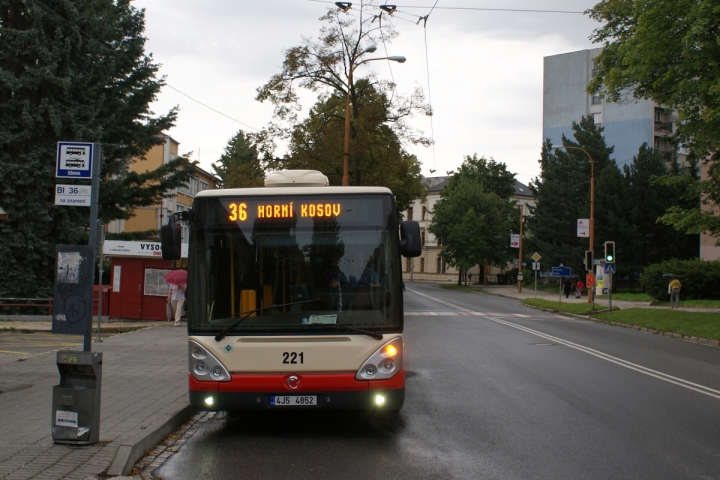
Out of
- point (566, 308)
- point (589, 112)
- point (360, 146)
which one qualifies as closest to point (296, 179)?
point (360, 146)

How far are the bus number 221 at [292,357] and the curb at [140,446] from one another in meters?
1.41

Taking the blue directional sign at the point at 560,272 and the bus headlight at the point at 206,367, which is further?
the blue directional sign at the point at 560,272

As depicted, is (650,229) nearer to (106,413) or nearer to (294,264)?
(294,264)

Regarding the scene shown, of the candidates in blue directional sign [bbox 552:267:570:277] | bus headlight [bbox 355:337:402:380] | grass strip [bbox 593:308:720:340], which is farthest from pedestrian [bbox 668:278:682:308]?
bus headlight [bbox 355:337:402:380]

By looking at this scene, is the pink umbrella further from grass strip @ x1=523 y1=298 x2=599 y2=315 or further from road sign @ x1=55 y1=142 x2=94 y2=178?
Result: grass strip @ x1=523 y1=298 x2=599 y2=315

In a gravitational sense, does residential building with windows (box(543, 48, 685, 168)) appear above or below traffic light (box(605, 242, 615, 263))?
above

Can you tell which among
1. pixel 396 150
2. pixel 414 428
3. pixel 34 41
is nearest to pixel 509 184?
pixel 396 150

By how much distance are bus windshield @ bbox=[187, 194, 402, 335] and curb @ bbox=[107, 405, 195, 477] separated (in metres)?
1.05

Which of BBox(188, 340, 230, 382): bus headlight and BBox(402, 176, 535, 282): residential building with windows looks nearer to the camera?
BBox(188, 340, 230, 382): bus headlight

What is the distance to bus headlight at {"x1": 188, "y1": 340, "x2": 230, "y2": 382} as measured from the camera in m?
7.37

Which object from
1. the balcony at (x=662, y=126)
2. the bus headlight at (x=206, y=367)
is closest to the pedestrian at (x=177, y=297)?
the bus headlight at (x=206, y=367)

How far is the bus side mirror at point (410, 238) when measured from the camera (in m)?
7.64

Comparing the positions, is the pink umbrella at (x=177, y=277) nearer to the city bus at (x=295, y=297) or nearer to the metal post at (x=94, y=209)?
the city bus at (x=295, y=297)

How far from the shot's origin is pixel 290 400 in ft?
24.1
